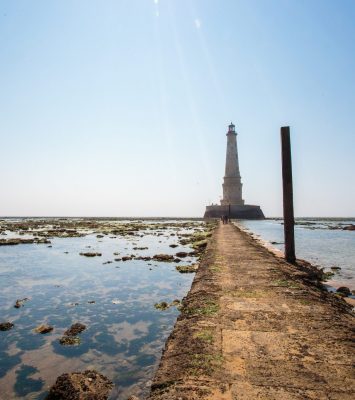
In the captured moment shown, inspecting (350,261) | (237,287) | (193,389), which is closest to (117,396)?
(193,389)

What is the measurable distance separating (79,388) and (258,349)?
7.01 ft

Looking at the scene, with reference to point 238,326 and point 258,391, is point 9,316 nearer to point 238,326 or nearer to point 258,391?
point 238,326

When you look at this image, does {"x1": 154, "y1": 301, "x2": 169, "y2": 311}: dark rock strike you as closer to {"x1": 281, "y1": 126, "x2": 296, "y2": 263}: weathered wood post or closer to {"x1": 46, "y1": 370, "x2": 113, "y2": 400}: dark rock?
{"x1": 46, "y1": 370, "x2": 113, "y2": 400}: dark rock

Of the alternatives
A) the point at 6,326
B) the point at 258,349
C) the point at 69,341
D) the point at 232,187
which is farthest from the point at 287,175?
the point at 232,187

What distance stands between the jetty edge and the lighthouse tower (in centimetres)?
6958

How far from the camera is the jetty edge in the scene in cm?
287

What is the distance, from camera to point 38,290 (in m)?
9.82

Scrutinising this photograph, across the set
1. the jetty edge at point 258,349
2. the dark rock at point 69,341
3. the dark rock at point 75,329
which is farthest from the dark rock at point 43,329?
the jetty edge at point 258,349

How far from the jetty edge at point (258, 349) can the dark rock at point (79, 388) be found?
0.86 metres

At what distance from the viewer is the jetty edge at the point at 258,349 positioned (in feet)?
9.43

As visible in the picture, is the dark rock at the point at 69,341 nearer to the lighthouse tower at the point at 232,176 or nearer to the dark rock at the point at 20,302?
the dark rock at the point at 20,302

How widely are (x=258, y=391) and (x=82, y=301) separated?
21.7ft

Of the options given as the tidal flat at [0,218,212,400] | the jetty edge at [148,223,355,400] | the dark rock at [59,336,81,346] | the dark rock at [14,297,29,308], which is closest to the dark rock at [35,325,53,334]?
the tidal flat at [0,218,212,400]

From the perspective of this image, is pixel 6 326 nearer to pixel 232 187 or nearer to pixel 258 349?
pixel 258 349
